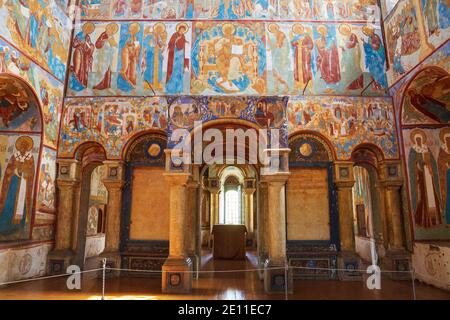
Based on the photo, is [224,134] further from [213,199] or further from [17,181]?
[213,199]

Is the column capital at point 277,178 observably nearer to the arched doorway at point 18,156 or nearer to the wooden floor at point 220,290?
the wooden floor at point 220,290

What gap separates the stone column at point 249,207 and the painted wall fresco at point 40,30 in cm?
1263

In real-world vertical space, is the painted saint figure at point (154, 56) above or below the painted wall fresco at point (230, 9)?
below

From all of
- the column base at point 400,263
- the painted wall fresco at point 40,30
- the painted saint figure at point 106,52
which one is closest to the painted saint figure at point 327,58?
the column base at point 400,263

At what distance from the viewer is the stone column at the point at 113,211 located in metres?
11.4

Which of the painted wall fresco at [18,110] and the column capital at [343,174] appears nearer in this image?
the painted wall fresco at [18,110]

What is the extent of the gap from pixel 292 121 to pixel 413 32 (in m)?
4.74

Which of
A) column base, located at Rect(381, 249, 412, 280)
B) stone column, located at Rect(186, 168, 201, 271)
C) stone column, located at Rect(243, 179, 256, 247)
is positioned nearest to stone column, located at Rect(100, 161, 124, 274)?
stone column, located at Rect(186, 168, 201, 271)

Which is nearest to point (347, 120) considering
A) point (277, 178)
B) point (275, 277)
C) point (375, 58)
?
point (375, 58)

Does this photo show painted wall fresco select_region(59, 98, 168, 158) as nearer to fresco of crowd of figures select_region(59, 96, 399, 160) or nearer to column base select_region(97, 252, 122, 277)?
fresco of crowd of figures select_region(59, 96, 399, 160)

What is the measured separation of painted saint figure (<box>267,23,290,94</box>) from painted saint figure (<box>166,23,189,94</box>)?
3.39m

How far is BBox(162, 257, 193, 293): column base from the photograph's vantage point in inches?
341

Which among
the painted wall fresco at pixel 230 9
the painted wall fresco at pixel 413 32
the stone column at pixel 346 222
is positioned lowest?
the stone column at pixel 346 222
